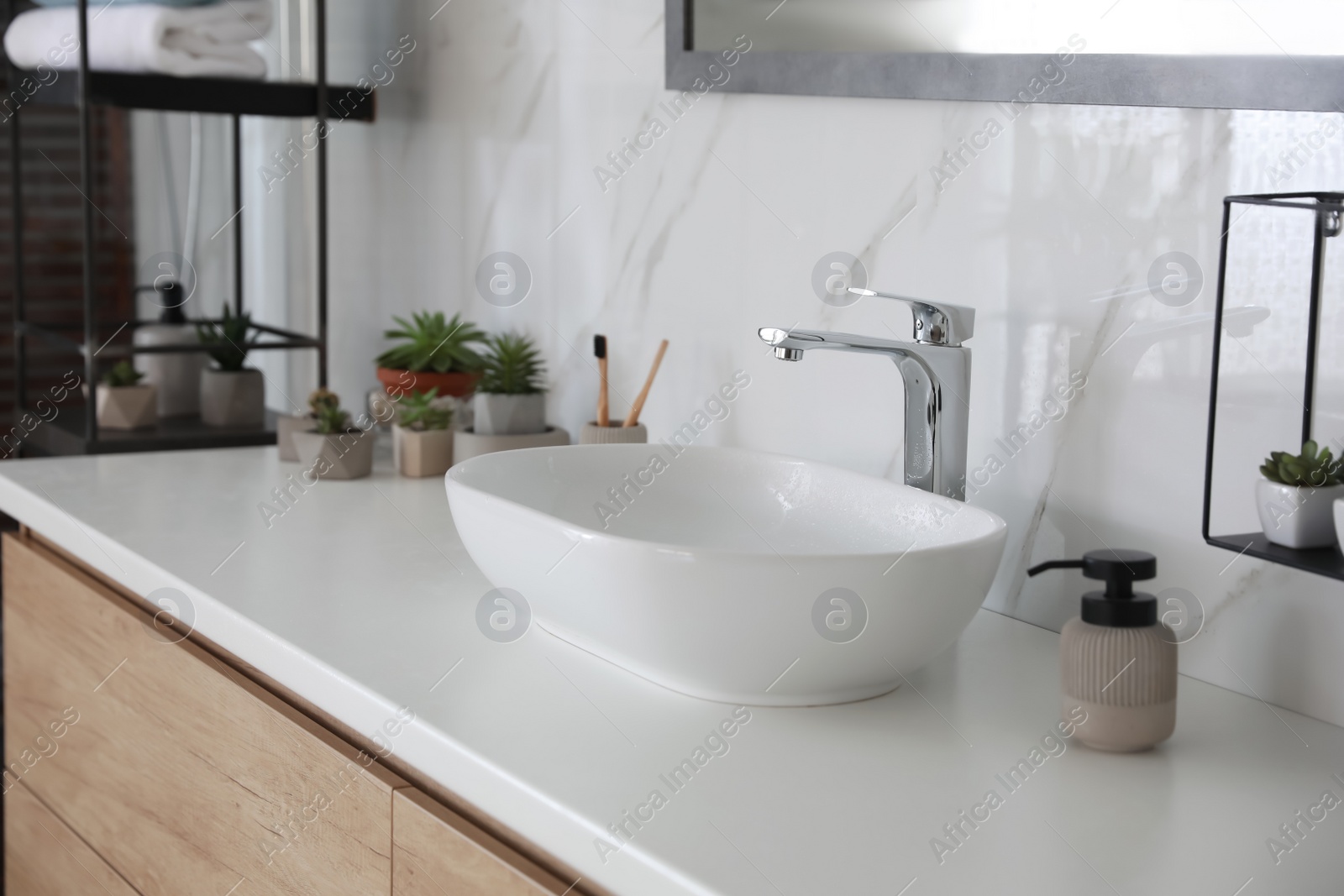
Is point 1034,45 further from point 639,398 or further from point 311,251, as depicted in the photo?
point 311,251

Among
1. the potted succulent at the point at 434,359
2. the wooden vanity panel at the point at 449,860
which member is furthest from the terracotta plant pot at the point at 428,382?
the wooden vanity panel at the point at 449,860

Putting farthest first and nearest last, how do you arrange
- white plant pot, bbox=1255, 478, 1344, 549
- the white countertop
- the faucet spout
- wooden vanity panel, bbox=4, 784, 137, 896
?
1. wooden vanity panel, bbox=4, 784, 137, 896
2. the faucet spout
3. white plant pot, bbox=1255, 478, 1344, 549
4. the white countertop

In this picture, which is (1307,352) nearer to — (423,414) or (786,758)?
(786,758)

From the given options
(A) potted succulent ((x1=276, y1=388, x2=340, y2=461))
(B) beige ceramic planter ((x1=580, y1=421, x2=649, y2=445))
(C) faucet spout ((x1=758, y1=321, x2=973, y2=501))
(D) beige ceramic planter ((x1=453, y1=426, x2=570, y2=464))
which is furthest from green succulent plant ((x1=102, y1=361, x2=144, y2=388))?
(C) faucet spout ((x1=758, y1=321, x2=973, y2=501))

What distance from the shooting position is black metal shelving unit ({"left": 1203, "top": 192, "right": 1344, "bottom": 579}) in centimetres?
Answer: 78

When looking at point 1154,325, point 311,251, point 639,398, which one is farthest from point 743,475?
point 311,251

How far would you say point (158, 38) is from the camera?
177 cm

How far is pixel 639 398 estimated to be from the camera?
1465 mm

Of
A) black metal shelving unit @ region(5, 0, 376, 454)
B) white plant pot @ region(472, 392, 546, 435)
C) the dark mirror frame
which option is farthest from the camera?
black metal shelving unit @ region(5, 0, 376, 454)

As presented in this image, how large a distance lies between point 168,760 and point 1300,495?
978 mm

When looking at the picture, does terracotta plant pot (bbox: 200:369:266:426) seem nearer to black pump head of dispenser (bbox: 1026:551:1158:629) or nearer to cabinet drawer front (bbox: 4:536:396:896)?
cabinet drawer front (bbox: 4:536:396:896)

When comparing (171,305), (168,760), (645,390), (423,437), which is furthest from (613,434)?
(171,305)

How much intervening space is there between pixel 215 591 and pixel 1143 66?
87 cm

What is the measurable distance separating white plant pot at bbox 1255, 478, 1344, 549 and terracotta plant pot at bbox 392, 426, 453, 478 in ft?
3.45
